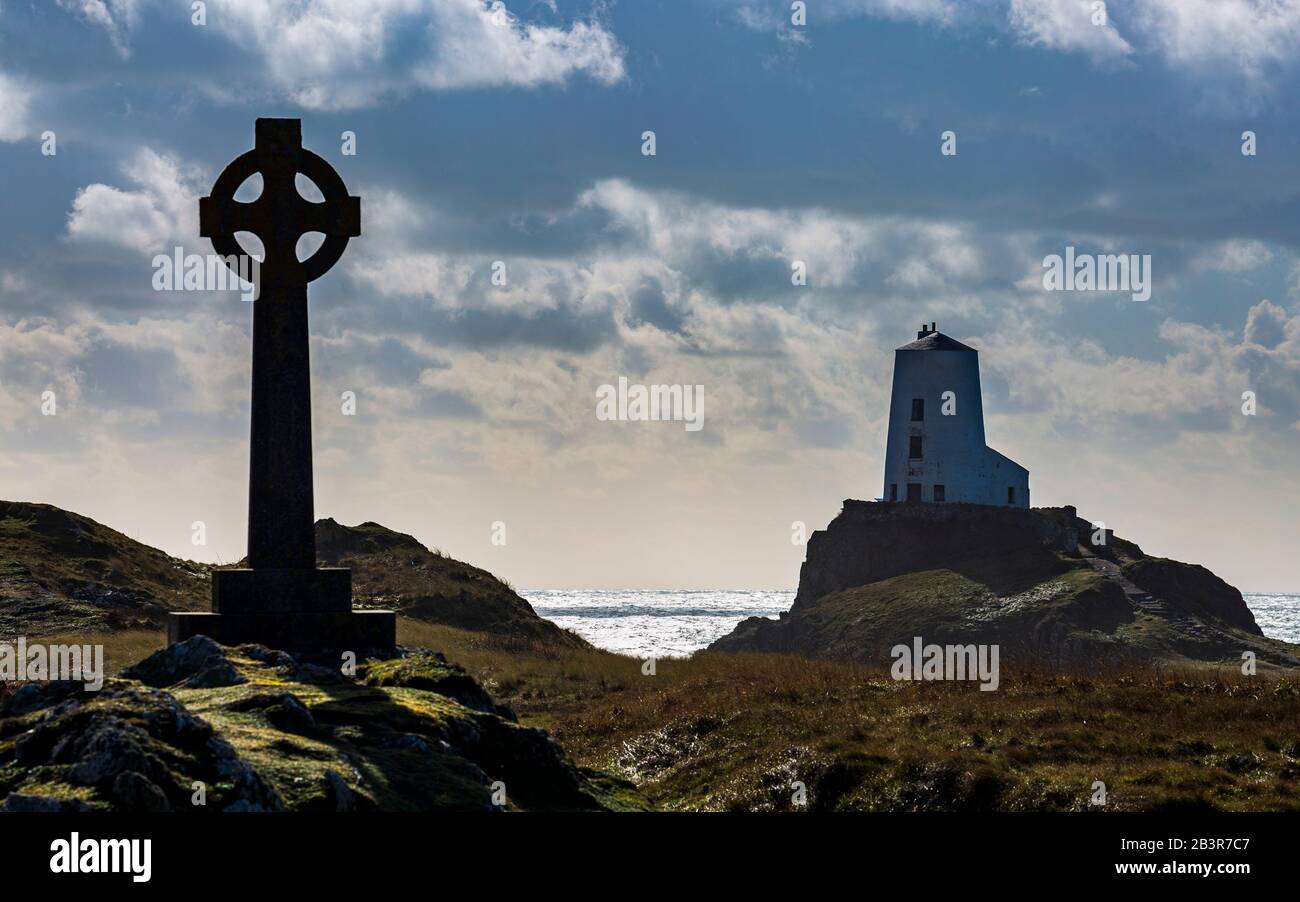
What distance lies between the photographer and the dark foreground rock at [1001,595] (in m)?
65.3

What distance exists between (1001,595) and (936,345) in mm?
17800

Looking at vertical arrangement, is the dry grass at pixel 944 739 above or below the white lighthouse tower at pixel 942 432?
→ below

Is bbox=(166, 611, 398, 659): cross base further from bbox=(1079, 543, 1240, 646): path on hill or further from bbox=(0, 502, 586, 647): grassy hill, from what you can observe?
bbox=(1079, 543, 1240, 646): path on hill

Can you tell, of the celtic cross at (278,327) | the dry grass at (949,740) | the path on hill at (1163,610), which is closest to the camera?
the dry grass at (949,740)

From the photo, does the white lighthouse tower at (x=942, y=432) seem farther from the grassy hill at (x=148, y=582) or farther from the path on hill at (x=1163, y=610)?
the grassy hill at (x=148, y=582)

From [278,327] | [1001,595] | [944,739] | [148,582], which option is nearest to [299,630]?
[278,327]

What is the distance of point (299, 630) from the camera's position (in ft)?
59.3

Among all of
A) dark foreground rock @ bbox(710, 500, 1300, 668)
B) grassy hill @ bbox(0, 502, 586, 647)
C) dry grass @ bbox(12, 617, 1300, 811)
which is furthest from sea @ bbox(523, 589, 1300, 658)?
dry grass @ bbox(12, 617, 1300, 811)

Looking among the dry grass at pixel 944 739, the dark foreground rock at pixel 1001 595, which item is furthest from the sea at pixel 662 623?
the dry grass at pixel 944 739

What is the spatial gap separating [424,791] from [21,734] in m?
3.11

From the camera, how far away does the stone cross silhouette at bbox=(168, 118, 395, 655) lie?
60.6ft

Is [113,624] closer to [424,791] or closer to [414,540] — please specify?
[414,540]

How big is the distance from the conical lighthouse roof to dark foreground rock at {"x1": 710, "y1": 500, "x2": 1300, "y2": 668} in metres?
9.00
